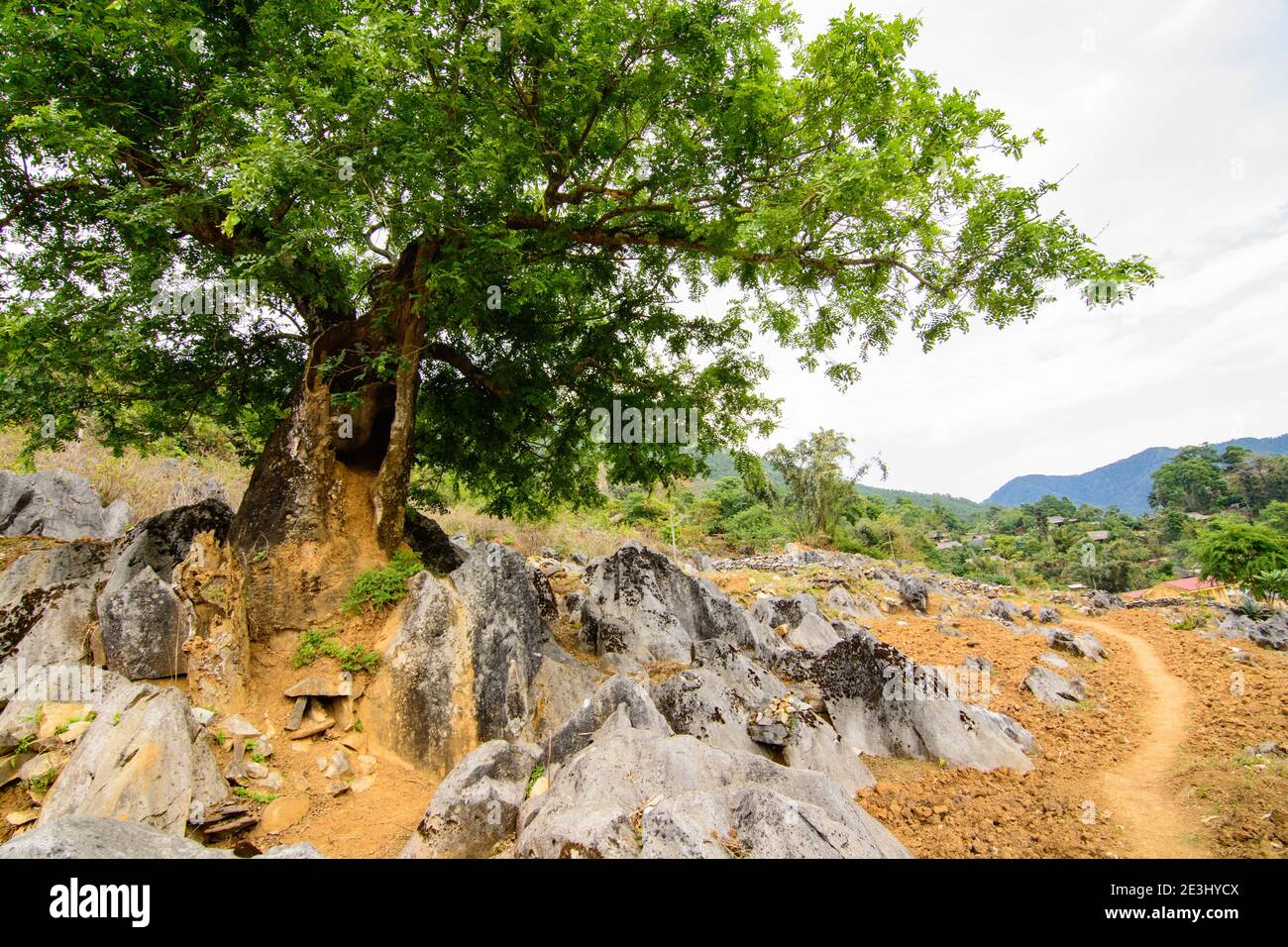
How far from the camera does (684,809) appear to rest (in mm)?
3391

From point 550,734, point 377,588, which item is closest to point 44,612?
point 377,588

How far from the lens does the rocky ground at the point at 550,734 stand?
396 cm

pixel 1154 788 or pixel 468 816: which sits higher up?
pixel 468 816

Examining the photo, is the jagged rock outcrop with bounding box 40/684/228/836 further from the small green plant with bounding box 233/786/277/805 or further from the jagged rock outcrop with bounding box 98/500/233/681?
the jagged rock outcrop with bounding box 98/500/233/681

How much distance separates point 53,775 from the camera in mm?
4480

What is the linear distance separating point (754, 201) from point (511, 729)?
6437 millimetres

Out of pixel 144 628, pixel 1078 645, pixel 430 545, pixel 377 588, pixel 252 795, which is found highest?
pixel 430 545

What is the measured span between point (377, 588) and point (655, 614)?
428cm

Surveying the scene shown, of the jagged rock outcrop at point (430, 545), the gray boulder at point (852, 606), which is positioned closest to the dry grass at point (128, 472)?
the jagged rock outcrop at point (430, 545)

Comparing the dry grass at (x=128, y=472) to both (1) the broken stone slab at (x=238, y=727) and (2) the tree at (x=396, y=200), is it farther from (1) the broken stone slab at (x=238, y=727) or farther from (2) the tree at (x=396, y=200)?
(1) the broken stone slab at (x=238, y=727)

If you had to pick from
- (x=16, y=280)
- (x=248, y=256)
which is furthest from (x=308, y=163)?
(x=16, y=280)

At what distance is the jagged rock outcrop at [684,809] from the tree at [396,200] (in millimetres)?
4460

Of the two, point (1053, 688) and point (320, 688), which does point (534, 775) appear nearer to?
point (320, 688)
